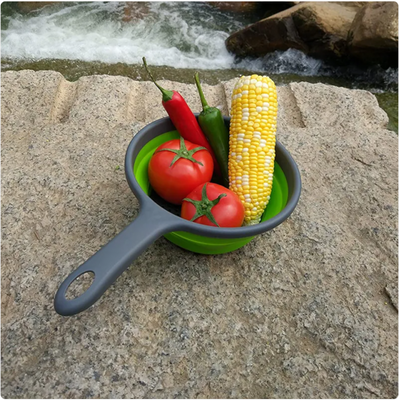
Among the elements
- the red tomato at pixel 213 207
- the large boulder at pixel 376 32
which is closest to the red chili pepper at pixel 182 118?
the red tomato at pixel 213 207

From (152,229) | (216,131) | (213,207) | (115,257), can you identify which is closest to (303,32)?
(216,131)

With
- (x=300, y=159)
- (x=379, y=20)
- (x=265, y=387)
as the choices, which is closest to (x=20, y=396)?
(x=265, y=387)

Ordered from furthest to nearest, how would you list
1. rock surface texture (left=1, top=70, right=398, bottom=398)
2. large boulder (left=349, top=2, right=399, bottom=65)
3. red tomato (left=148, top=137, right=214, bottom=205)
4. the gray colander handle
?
large boulder (left=349, top=2, right=399, bottom=65), red tomato (left=148, top=137, right=214, bottom=205), rock surface texture (left=1, top=70, right=398, bottom=398), the gray colander handle

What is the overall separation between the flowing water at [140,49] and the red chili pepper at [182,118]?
189 cm

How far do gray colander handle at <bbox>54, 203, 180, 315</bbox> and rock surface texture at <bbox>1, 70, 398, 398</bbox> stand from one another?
0.76ft

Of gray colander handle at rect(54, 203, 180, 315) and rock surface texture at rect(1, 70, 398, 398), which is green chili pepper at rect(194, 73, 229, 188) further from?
gray colander handle at rect(54, 203, 180, 315)

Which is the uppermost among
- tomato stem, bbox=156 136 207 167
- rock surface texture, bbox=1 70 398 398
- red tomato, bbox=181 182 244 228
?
tomato stem, bbox=156 136 207 167

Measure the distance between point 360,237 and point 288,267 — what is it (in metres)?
0.31

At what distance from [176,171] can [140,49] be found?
2.66m

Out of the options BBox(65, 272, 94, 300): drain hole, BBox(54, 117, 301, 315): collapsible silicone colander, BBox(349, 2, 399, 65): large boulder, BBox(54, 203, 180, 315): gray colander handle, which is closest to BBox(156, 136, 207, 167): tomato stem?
BBox(54, 117, 301, 315): collapsible silicone colander

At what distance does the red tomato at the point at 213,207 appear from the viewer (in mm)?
1044

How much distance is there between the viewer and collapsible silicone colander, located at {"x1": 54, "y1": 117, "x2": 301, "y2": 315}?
83cm

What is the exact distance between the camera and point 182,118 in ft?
4.02

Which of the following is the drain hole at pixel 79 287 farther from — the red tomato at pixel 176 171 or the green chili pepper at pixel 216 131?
the green chili pepper at pixel 216 131
